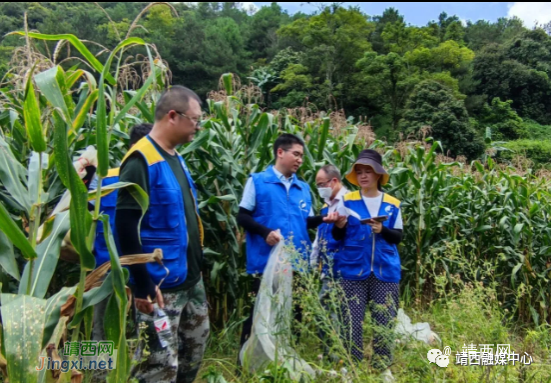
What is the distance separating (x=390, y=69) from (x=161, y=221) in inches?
1283

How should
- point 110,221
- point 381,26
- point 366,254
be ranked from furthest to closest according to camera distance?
point 381,26 → point 366,254 → point 110,221

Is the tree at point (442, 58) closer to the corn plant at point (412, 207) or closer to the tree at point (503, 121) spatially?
the tree at point (503, 121)

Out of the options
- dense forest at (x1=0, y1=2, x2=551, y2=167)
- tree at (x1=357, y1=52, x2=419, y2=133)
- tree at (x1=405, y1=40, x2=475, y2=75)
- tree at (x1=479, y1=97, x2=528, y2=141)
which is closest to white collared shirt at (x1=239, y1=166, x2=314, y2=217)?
dense forest at (x1=0, y1=2, x2=551, y2=167)

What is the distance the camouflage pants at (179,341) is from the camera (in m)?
2.28

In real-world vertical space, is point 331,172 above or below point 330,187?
above

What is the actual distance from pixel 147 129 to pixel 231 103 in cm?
167

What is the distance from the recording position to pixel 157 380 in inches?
90.7

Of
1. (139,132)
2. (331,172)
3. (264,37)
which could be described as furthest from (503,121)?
(264,37)

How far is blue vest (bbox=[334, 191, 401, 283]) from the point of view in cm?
317

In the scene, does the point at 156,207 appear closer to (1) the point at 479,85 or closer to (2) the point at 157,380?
(2) the point at 157,380

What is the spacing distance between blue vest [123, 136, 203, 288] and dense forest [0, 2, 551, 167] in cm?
1748

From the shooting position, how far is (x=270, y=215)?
3176mm

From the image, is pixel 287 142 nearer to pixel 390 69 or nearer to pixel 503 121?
pixel 503 121

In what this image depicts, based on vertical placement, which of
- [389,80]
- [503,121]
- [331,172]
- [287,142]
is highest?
[389,80]
